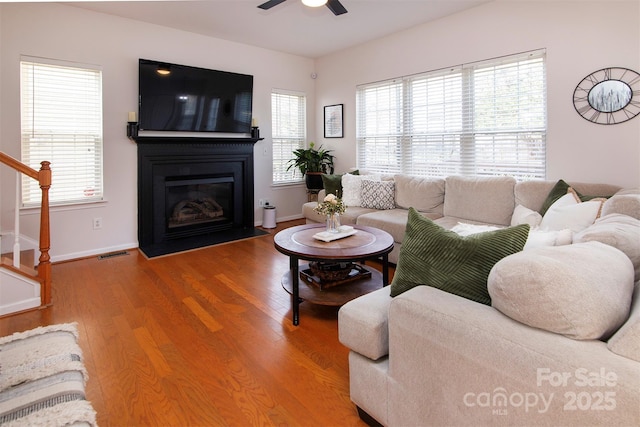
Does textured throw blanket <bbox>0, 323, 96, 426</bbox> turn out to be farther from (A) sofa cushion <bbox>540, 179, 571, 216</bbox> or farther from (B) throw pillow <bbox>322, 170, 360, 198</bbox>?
(A) sofa cushion <bbox>540, 179, 571, 216</bbox>

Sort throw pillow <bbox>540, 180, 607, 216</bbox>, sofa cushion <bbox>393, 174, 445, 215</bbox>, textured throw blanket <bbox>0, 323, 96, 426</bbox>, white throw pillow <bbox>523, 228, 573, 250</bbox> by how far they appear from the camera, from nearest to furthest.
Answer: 1. white throw pillow <bbox>523, 228, 573, 250</bbox>
2. textured throw blanket <bbox>0, 323, 96, 426</bbox>
3. throw pillow <bbox>540, 180, 607, 216</bbox>
4. sofa cushion <bbox>393, 174, 445, 215</bbox>

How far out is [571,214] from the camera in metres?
2.43

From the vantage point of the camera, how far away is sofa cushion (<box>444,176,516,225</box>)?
3.45 m

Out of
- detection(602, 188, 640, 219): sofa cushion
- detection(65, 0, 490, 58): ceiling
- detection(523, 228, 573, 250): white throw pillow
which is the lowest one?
detection(523, 228, 573, 250): white throw pillow

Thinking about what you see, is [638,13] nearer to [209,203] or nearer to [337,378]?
[337,378]

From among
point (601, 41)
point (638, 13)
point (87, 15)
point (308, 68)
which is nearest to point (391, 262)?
point (601, 41)

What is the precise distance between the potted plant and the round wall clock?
3.33 metres

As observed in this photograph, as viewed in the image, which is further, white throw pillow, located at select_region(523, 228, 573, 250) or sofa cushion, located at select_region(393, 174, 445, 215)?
sofa cushion, located at select_region(393, 174, 445, 215)

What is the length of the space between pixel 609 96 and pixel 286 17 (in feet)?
11.1

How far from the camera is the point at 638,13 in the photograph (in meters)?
2.94

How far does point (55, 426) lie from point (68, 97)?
363cm

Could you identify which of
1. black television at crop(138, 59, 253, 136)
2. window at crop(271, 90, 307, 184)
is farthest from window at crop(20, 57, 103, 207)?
window at crop(271, 90, 307, 184)

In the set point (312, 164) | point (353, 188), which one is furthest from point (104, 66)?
point (353, 188)

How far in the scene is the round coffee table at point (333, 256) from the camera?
2.46 metres
